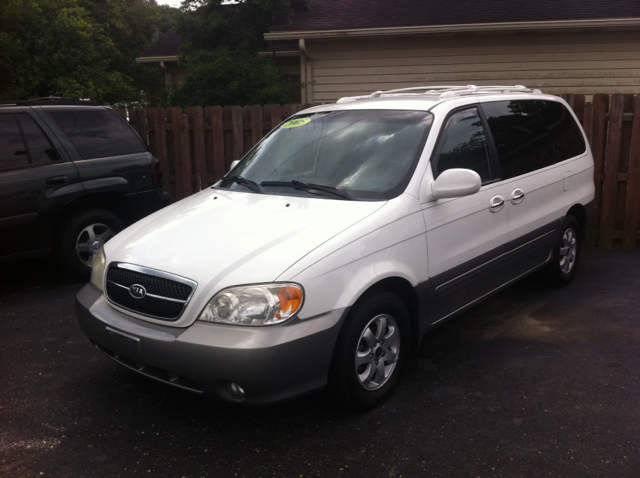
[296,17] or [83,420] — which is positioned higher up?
[296,17]

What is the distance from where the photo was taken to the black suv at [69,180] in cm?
570

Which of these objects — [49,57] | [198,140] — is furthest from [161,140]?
[49,57]

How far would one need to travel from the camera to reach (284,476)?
299 cm

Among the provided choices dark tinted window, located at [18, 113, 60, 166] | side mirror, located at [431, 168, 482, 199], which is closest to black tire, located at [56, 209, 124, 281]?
dark tinted window, located at [18, 113, 60, 166]

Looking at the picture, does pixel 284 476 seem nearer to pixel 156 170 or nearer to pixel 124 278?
pixel 124 278

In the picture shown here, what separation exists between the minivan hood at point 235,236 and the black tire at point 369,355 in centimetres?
49

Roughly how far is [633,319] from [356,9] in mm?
10466

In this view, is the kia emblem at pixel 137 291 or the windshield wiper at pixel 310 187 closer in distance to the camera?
the kia emblem at pixel 137 291

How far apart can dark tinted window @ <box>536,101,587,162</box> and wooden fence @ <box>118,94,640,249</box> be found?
1.28 meters

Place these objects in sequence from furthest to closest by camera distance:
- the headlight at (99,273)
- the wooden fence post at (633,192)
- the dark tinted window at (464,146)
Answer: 1. the wooden fence post at (633,192)
2. the dark tinted window at (464,146)
3. the headlight at (99,273)

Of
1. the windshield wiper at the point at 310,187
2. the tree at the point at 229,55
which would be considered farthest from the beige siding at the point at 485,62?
the windshield wiper at the point at 310,187

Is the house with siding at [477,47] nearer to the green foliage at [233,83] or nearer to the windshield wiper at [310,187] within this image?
the green foliage at [233,83]

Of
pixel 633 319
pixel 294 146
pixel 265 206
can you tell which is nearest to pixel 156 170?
pixel 294 146

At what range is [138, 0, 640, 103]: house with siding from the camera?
38.8 feet
